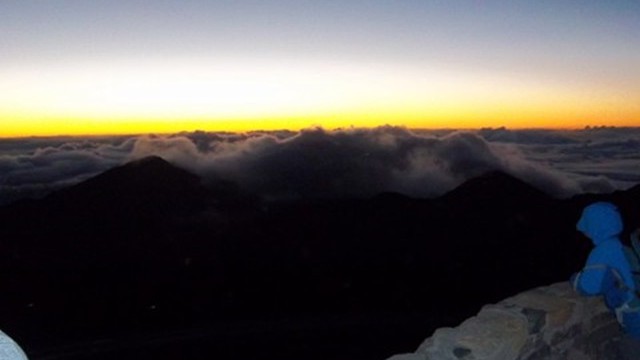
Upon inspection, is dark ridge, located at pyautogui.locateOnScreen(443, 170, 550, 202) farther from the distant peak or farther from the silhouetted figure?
the silhouetted figure

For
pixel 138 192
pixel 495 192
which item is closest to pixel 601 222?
pixel 495 192

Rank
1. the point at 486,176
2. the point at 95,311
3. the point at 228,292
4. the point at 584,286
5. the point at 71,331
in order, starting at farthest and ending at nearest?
1. the point at 486,176
2. the point at 228,292
3. the point at 95,311
4. the point at 71,331
5. the point at 584,286

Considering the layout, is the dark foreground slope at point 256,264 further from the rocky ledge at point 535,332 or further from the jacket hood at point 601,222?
the jacket hood at point 601,222

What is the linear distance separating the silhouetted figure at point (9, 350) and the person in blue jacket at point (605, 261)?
2.98 m

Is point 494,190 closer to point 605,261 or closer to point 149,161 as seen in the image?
point 149,161

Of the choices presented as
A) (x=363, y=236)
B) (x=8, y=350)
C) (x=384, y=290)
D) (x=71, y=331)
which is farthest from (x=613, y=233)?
(x=363, y=236)

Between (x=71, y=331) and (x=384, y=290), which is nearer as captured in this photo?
(x=71, y=331)

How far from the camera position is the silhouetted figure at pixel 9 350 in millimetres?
1073

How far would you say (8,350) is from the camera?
3.58ft

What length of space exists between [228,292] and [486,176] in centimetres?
10123

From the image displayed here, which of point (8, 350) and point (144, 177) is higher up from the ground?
point (8, 350)

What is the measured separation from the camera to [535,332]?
3602mm

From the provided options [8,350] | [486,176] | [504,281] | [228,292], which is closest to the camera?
[8,350]

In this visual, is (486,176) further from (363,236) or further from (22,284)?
(22,284)
